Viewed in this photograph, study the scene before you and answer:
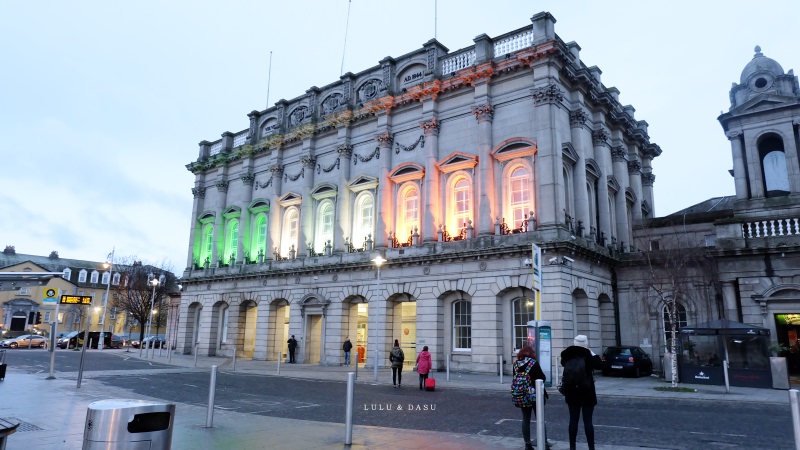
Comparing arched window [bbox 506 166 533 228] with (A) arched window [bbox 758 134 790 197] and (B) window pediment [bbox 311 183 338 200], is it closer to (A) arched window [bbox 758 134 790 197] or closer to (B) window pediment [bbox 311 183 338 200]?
(B) window pediment [bbox 311 183 338 200]

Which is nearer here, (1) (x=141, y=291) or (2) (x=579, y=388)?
(2) (x=579, y=388)

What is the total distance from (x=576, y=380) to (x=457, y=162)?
2261 centimetres

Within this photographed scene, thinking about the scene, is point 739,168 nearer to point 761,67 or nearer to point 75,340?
point 761,67

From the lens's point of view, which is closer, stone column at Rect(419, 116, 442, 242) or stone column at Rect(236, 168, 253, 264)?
stone column at Rect(419, 116, 442, 242)

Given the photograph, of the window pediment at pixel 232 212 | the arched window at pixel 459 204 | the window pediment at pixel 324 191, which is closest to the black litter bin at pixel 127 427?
the arched window at pixel 459 204

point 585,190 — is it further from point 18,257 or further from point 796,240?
point 18,257

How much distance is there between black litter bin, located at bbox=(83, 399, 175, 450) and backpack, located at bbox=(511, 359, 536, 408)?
246 inches

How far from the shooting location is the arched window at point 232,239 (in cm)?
4422

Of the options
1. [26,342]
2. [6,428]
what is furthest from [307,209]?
[26,342]

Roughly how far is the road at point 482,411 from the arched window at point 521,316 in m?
7.57

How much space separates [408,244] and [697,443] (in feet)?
73.2

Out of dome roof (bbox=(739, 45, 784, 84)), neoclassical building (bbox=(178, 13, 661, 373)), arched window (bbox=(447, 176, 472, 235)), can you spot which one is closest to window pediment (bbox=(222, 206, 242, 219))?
neoclassical building (bbox=(178, 13, 661, 373))

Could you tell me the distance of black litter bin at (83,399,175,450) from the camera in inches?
188

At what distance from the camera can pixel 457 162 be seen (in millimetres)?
30422
